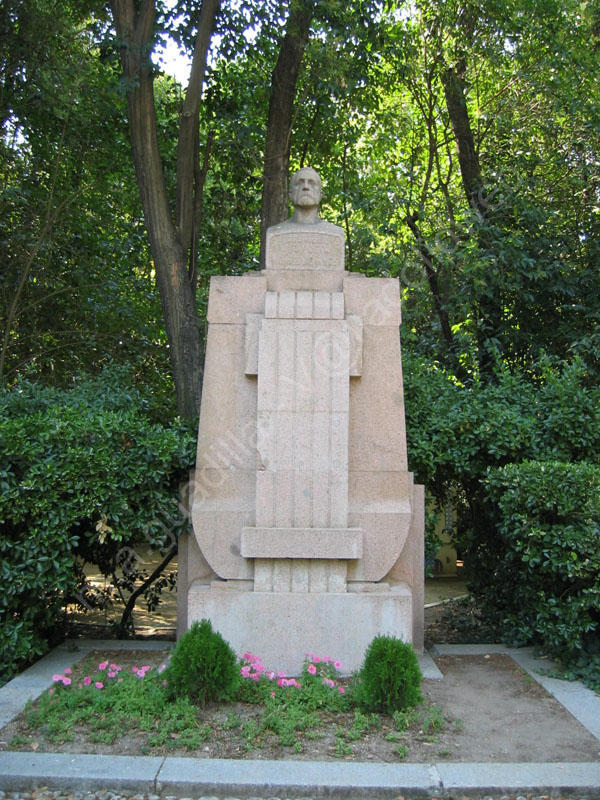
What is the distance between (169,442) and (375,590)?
197cm

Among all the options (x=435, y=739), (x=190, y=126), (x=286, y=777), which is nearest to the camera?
(x=286, y=777)

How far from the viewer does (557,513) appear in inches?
234

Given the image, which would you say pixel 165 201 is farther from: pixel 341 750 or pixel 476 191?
pixel 341 750

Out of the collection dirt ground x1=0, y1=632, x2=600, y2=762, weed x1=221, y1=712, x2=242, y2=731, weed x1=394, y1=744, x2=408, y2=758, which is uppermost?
weed x1=221, y1=712, x2=242, y2=731

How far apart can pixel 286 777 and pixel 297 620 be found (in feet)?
6.04

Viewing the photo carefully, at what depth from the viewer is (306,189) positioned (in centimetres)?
664

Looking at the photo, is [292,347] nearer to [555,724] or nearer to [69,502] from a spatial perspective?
[69,502]

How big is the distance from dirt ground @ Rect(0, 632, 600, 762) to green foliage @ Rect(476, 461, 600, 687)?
609 mm

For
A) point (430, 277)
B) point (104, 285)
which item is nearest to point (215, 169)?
point (104, 285)

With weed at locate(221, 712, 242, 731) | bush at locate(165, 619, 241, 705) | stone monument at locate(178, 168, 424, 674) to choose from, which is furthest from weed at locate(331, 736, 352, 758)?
stone monument at locate(178, 168, 424, 674)

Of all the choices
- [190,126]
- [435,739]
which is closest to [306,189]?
[190,126]

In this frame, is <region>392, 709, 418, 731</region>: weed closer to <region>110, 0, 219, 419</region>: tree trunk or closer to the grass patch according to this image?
the grass patch

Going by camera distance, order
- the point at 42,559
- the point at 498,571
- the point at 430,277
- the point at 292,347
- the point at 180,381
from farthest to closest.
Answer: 1. the point at 430,277
2. the point at 180,381
3. the point at 498,571
4. the point at 292,347
5. the point at 42,559

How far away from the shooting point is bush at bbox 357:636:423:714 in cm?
480
